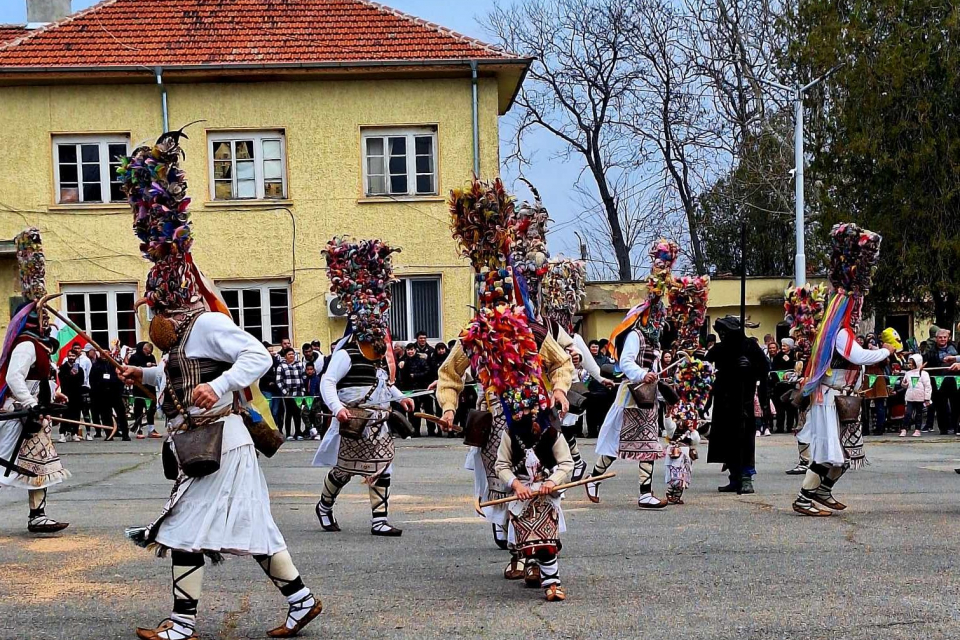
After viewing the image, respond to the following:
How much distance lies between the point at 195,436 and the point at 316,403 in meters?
15.7

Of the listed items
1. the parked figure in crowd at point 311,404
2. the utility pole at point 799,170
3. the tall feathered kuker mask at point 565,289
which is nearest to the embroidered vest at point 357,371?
the tall feathered kuker mask at point 565,289

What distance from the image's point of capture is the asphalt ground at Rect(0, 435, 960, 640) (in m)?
7.01

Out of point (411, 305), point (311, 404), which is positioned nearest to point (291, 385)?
point (311, 404)

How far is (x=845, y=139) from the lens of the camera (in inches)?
1121

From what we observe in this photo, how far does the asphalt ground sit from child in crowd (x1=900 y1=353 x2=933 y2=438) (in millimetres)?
7863

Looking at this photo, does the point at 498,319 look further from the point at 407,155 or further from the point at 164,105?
the point at 164,105

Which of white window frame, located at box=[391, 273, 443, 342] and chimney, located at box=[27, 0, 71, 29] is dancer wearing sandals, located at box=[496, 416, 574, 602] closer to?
white window frame, located at box=[391, 273, 443, 342]

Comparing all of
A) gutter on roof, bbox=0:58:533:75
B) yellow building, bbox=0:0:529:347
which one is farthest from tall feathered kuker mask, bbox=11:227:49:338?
gutter on roof, bbox=0:58:533:75

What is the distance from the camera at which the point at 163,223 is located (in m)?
6.89

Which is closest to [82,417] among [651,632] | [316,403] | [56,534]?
[316,403]

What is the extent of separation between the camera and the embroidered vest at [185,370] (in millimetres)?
6758

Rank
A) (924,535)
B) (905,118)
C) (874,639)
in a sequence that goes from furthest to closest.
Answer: (905,118)
(924,535)
(874,639)

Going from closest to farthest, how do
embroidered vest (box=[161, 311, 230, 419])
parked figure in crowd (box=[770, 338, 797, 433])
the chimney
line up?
embroidered vest (box=[161, 311, 230, 419])
parked figure in crowd (box=[770, 338, 797, 433])
the chimney

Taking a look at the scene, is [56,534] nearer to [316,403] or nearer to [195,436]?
[195,436]
